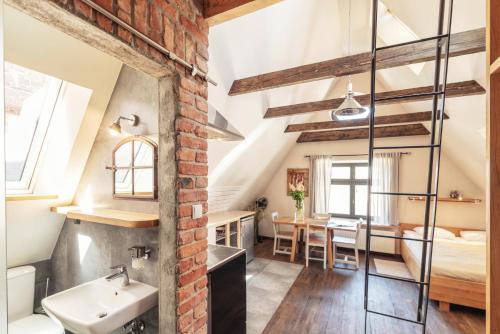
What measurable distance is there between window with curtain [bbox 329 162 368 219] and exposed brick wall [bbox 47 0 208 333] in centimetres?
414

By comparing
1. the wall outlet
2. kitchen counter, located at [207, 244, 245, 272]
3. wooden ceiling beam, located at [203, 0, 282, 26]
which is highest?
wooden ceiling beam, located at [203, 0, 282, 26]

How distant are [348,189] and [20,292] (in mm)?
4940

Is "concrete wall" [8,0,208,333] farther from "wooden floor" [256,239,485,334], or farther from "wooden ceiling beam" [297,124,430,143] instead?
"wooden ceiling beam" [297,124,430,143]

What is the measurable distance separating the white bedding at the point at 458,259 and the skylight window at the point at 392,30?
7.42ft

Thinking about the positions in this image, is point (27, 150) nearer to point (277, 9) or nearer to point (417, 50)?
point (277, 9)

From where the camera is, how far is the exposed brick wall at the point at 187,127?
0.94 metres

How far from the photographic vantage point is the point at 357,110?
80.5 inches

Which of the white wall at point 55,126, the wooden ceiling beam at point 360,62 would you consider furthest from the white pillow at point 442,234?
the white wall at point 55,126

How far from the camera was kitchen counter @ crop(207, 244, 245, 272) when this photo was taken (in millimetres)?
1521

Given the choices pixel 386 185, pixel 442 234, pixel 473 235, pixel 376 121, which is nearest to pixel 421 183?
pixel 386 185

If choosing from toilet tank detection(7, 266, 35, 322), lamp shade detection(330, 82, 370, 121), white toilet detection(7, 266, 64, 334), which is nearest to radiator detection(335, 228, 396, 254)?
lamp shade detection(330, 82, 370, 121)

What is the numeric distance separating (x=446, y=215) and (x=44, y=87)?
5.68 m
